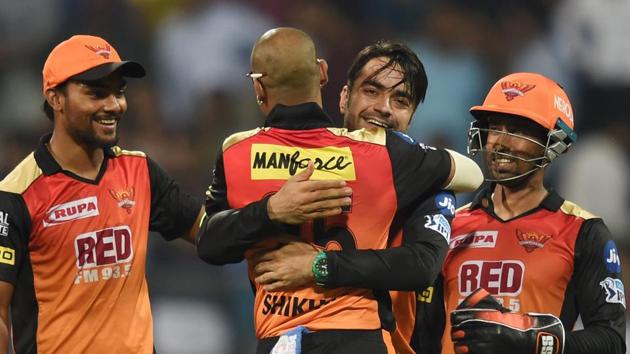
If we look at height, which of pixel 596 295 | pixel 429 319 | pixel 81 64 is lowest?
pixel 429 319

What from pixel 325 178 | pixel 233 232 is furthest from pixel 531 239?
pixel 233 232

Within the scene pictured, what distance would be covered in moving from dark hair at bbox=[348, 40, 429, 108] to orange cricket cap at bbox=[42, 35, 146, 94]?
0.91 metres

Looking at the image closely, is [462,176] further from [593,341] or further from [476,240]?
[593,341]

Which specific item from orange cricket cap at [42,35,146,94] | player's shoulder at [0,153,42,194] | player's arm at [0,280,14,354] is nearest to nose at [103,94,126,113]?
orange cricket cap at [42,35,146,94]

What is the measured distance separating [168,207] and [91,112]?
20.9 inches

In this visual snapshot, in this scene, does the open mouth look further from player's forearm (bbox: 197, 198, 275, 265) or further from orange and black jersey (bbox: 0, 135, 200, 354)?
orange and black jersey (bbox: 0, 135, 200, 354)

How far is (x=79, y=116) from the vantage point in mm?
4594

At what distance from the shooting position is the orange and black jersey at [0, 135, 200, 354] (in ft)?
14.6

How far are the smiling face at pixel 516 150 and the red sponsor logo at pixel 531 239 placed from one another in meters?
0.20

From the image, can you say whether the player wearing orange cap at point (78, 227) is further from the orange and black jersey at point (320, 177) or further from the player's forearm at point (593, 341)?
the player's forearm at point (593, 341)

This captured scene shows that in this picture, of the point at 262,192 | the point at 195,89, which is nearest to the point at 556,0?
the point at 195,89

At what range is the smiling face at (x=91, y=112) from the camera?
4598 millimetres

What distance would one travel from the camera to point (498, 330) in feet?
13.0

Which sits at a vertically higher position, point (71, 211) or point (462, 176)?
point (462, 176)
